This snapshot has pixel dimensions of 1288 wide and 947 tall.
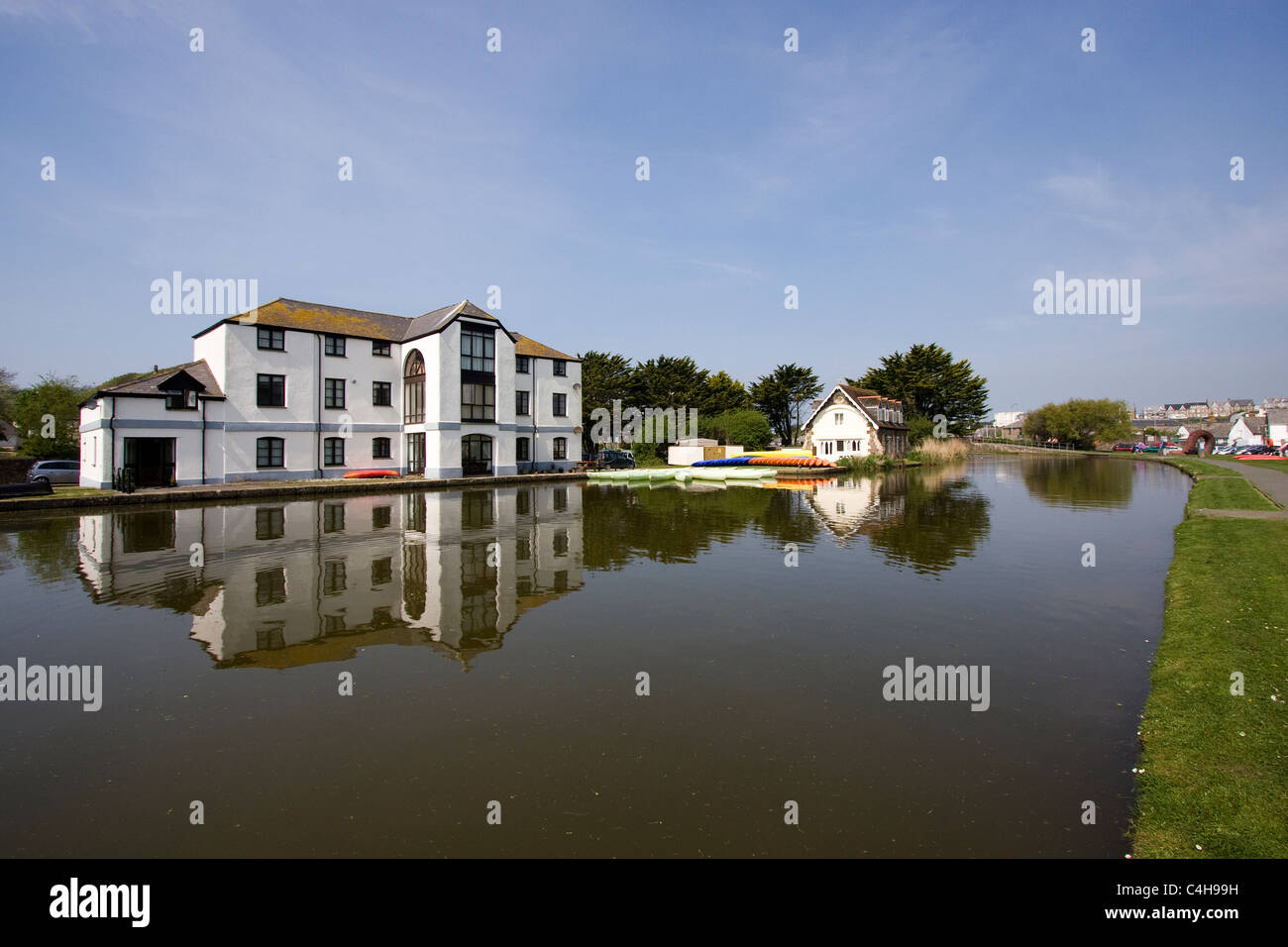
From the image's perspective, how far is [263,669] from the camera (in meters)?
7.27

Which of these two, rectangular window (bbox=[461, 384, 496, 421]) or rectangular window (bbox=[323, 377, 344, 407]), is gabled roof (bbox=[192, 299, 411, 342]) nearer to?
rectangular window (bbox=[323, 377, 344, 407])

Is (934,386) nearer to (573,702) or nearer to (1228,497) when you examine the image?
(1228,497)

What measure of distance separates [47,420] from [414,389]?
25.0 m

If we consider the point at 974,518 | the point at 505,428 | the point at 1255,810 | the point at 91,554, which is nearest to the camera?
the point at 1255,810

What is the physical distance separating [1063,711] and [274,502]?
1074 inches

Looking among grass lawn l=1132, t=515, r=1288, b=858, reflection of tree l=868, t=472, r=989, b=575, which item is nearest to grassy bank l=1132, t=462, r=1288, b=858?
grass lawn l=1132, t=515, r=1288, b=858

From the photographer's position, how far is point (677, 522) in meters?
→ 19.8

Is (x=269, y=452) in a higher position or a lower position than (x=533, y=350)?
lower

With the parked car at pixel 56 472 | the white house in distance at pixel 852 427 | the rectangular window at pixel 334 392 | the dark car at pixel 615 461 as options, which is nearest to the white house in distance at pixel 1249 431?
the white house in distance at pixel 852 427

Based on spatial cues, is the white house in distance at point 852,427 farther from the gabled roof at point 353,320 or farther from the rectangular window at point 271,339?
the rectangular window at point 271,339

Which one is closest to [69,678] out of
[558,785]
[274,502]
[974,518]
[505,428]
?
[558,785]

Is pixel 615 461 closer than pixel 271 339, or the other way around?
pixel 271 339

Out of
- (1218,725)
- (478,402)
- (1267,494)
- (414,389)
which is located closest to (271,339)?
(414,389)
